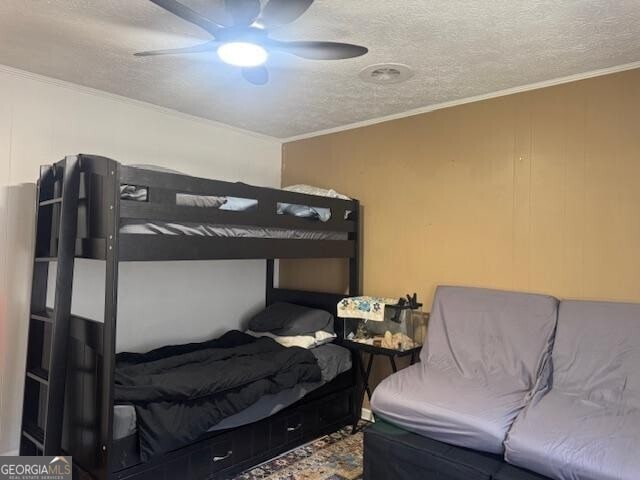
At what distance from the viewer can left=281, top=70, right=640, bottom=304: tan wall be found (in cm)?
245

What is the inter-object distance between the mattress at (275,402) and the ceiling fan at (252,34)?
1631 millimetres

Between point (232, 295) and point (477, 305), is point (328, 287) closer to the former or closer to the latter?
point (232, 295)

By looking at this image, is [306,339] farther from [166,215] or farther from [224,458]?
[166,215]

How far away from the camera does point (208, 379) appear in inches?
91.0

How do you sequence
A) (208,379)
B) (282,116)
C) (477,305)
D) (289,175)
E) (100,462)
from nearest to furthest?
(100,462)
(208,379)
(477,305)
(282,116)
(289,175)

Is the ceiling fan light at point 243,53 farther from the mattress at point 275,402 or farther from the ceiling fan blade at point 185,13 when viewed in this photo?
the mattress at point 275,402

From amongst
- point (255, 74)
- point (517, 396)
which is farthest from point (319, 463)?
point (255, 74)

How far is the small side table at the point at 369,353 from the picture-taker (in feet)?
9.41

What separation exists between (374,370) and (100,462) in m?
1.99

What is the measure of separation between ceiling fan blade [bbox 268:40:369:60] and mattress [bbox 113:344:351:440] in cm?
175

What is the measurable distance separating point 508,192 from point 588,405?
4.26ft

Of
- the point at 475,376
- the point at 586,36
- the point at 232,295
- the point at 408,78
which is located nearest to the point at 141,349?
the point at 232,295

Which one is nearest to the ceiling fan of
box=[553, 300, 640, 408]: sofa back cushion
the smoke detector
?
the smoke detector

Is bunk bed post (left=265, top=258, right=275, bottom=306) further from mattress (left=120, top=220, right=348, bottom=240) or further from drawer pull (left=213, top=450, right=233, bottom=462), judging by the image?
drawer pull (left=213, top=450, right=233, bottom=462)
